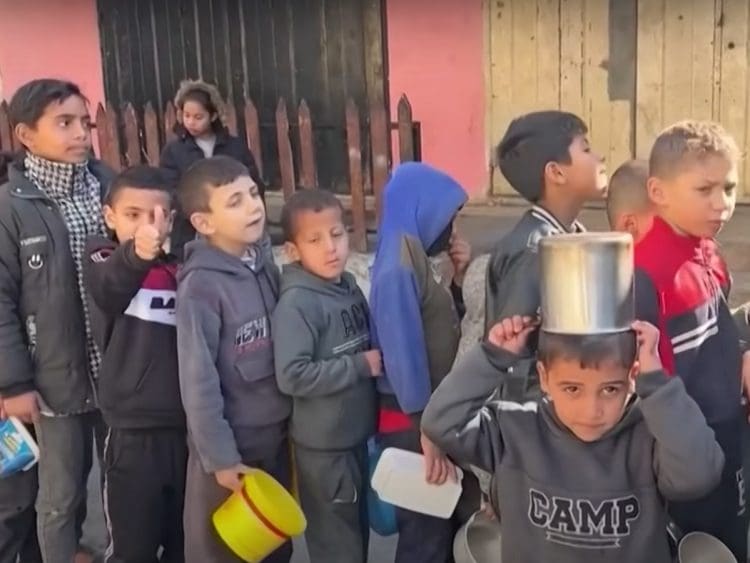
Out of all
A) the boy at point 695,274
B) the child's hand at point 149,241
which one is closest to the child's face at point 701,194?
the boy at point 695,274

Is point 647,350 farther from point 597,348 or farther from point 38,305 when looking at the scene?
point 38,305

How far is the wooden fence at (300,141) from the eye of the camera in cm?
720

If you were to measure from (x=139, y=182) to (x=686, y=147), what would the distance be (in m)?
1.61

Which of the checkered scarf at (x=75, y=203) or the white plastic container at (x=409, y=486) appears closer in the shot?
the white plastic container at (x=409, y=486)

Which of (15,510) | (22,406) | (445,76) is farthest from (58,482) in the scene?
(445,76)

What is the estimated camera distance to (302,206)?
129 inches

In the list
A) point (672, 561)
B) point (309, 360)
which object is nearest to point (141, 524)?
point (309, 360)

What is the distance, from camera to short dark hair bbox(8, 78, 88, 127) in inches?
138

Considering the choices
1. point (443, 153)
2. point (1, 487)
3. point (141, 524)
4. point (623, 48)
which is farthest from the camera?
point (443, 153)

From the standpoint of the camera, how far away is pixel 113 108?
8.89m

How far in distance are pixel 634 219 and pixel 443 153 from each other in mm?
4652

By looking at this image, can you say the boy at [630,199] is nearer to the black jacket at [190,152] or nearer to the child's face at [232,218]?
the child's face at [232,218]

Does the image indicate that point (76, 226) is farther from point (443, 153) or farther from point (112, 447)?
point (443, 153)

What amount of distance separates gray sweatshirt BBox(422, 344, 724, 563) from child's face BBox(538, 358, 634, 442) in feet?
0.14
